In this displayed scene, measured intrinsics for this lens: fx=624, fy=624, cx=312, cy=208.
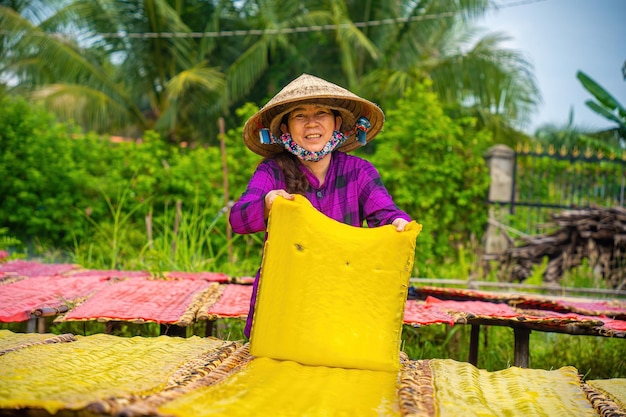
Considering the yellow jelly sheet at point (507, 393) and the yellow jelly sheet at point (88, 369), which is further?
the yellow jelly sheet at point (507, 393)

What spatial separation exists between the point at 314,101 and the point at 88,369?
1310 millimetres

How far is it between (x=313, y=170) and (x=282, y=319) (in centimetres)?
75

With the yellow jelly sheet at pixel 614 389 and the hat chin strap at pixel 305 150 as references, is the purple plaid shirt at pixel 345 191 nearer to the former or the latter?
the hat chin strap at pixel 305 150

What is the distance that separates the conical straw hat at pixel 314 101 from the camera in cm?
237

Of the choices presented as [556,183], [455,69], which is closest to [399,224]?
[556,183]

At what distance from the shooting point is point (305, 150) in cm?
244

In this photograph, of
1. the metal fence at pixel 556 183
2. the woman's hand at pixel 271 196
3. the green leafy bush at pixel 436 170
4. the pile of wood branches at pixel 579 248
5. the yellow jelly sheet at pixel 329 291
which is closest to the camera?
the yellow jelly sheet at pixel 329 291

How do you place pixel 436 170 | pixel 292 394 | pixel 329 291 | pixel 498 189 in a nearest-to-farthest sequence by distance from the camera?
pixel 292 394
pixel 329 291
pixel 436 170
pixel 498 189

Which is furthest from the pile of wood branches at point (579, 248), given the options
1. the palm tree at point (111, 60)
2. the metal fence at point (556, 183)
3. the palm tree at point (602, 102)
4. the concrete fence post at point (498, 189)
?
the palm tree at point (111, 60)

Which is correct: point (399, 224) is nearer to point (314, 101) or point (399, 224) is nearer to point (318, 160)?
point (318, 160)

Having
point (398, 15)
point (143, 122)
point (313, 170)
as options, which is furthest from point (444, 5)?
point (313, 170)

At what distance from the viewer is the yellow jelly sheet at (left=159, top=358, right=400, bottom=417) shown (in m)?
1.44

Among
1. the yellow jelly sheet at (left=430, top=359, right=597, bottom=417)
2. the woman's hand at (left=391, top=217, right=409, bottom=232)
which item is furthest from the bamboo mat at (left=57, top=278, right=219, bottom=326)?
the yellow jelly sheet at (left=430, top=359, right=597, bottom=417)

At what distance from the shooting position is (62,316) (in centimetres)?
259
